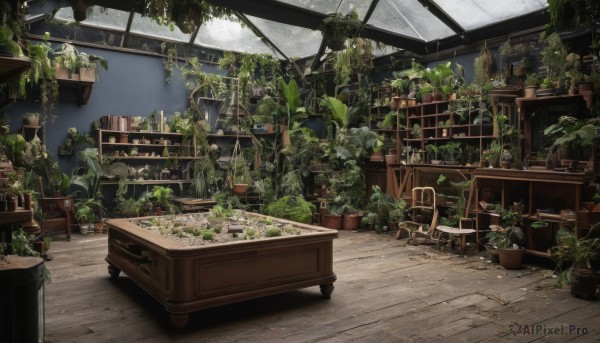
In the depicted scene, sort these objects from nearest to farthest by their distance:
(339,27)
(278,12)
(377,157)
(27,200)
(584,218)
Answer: (27,200) → (584,218) → (278,12) → (339,27) → (377,157)

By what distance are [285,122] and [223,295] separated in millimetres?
6431

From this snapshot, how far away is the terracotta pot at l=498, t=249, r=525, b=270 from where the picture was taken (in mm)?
5871

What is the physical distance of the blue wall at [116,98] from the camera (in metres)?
8.46

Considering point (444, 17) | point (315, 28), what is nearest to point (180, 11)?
point (315, 28)

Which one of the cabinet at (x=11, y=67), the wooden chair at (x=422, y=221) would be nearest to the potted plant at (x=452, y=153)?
the wooden chair at (x=422, y=221)

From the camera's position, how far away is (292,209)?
8.46 m

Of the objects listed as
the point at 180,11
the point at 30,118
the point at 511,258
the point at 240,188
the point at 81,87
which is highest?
the point at 180,11

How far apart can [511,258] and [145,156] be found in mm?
6562

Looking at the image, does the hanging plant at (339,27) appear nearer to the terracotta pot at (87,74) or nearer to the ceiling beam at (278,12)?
the ceiling beam at (278,12)

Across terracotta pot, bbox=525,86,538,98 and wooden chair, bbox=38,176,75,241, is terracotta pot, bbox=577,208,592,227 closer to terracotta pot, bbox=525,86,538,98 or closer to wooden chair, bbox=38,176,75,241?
terracotta pot, bbox=525,86,538,98

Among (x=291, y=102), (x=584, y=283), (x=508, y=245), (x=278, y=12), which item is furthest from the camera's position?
(x=291, y=102)

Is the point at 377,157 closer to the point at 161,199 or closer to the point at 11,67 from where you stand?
the point at 161,199

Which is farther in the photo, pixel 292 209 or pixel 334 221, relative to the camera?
pixel 334 221

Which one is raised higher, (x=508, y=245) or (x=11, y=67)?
(x=11, y=67)
